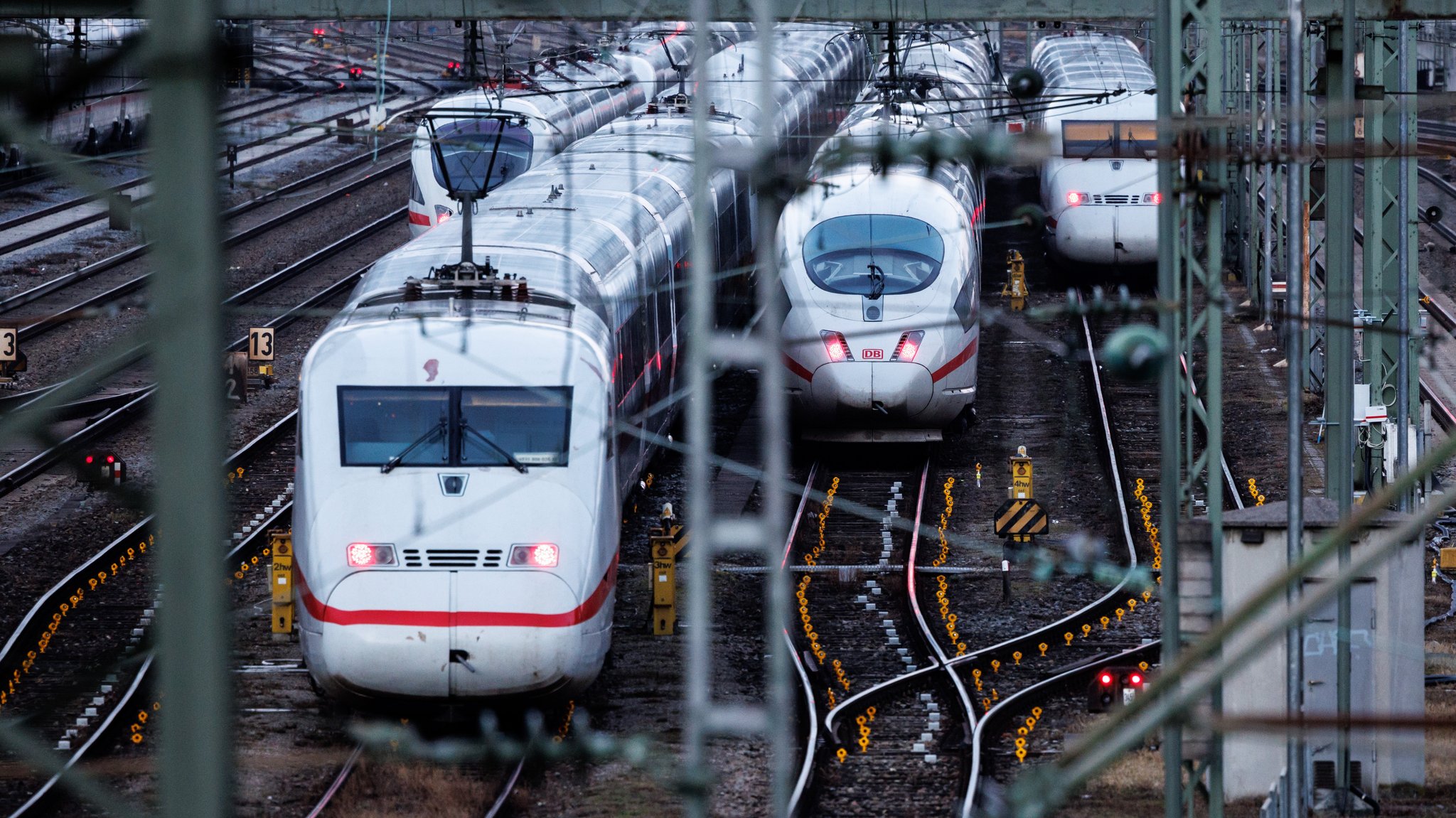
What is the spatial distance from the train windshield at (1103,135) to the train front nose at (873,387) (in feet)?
27.8

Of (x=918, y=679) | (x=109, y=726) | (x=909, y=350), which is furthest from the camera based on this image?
(x=909, y=350)

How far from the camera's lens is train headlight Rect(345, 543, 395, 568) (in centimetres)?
1146

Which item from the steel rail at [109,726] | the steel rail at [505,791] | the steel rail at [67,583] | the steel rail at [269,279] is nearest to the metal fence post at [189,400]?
the steel rail at [109,726]

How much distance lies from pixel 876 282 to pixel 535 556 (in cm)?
787

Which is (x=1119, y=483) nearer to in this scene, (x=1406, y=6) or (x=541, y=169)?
(x=1406, y=6)

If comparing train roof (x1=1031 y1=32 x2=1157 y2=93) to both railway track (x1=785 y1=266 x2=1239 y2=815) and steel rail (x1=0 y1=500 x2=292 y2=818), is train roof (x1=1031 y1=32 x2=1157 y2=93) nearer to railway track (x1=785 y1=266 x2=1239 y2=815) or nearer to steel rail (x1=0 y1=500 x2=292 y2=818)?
railway track (x1=785 y1=266 x2=1239 y2=815)

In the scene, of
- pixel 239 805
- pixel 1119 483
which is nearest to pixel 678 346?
pixel 1119 483

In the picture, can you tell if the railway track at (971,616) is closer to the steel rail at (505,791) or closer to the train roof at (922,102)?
the steel rail at (505,791)

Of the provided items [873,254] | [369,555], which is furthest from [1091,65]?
[369,555]

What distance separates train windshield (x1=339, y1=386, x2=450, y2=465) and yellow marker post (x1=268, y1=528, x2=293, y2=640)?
8.92 ft

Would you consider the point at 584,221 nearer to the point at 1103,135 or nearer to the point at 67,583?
the point at 67,583

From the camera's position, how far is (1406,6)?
16.2 m

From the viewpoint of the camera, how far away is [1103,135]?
27016mm

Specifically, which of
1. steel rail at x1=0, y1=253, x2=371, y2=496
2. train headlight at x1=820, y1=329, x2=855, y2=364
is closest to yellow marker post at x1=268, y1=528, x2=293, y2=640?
steel rail at x1=0, y1=253, x2=371, y2=496
